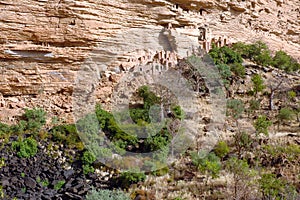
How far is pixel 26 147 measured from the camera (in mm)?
9797

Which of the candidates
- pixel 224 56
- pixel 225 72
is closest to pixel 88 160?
pixel 225 72

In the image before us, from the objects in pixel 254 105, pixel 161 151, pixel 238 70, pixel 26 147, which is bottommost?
pixel 26 147

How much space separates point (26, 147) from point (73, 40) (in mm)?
4843

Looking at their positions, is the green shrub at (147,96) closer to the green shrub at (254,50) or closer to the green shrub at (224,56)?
the green shrub at (224,56)

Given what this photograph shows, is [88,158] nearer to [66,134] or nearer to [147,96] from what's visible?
[66,134]

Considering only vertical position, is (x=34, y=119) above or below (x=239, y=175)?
below

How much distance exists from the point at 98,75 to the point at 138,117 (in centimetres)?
317

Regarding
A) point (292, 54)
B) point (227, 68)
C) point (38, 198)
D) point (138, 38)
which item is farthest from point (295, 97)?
point (38, 198)

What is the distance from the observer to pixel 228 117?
13188 mm

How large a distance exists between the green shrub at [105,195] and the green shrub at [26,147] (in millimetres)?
2433

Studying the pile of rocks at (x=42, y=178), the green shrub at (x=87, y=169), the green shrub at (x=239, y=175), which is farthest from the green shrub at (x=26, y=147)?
the green shrub at (x=239, y=175)

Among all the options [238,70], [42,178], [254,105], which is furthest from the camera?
[238,70]

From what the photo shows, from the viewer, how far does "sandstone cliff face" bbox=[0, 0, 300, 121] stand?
1197cm

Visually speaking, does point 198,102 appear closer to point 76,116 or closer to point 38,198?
point 76,116
